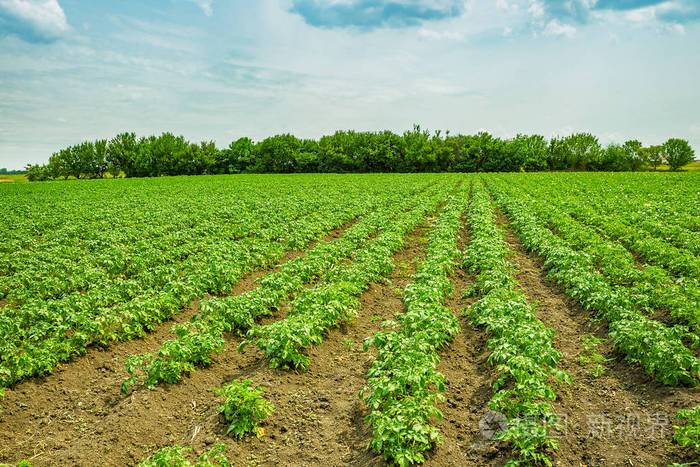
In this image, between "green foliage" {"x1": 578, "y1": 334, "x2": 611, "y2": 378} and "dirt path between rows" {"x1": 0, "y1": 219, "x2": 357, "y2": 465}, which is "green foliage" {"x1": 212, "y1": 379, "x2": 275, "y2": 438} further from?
"green foliage" {"x1": 578, "y1": 334, "x2": 611, "y2": 378}

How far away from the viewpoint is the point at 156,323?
8922mm

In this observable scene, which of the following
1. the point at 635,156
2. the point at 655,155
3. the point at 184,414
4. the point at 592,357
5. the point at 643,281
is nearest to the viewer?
the point at 184,414

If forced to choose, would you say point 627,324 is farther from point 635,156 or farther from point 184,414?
point 635,156

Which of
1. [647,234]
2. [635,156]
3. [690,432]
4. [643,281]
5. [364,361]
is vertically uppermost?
[635,156]

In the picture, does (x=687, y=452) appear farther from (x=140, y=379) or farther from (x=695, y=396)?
(x=140, y=379)

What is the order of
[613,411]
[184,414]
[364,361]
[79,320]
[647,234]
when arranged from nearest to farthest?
[613,411] → [184,414] → [364,361] → [79,320] → [647,234]

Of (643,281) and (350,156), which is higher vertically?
(350,156)

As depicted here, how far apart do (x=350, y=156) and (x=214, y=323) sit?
83.0 metres

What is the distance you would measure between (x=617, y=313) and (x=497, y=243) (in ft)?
19.8

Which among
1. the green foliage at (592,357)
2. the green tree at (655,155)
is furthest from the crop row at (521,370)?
the green tree at (655,155)

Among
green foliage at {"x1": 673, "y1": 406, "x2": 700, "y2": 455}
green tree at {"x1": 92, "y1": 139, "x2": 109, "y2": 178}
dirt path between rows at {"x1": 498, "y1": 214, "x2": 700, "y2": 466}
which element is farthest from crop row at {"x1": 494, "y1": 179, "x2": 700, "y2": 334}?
green tree at {"x1": 92, "y1": 139, "x2": 109, "y2": 178}

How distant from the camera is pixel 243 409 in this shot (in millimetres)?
5402

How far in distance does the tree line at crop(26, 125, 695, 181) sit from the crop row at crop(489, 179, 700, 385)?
74864 millimetres

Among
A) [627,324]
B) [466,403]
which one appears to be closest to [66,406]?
[466,403]
